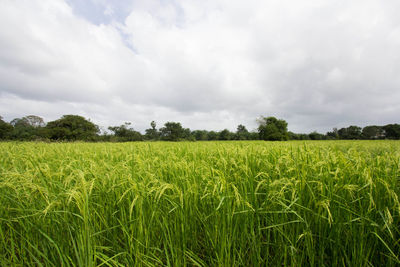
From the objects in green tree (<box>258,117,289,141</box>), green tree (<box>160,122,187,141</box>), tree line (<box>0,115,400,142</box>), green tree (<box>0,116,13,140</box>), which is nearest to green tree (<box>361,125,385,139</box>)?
tree line (<box>0,115,400,142</box>)

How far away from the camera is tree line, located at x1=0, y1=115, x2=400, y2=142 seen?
40278 mm

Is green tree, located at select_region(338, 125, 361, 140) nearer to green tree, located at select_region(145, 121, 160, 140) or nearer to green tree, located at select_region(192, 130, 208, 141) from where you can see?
green tree, located at select_region(192, 130, 208, 141)

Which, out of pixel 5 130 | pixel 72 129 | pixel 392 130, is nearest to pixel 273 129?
pixel 392 130

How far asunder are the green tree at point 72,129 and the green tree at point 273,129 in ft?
154

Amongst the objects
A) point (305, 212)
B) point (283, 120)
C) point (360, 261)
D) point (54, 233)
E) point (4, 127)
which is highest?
point (283, 120)

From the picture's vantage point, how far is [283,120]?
5216cm

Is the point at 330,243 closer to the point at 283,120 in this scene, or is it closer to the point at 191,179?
the point at 191,179

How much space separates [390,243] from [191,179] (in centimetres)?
192

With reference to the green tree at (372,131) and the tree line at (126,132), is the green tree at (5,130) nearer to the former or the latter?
the tree line at (126,132)

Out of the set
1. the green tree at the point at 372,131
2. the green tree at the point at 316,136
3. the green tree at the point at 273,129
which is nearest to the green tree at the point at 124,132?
the green tree at the point at 273,129

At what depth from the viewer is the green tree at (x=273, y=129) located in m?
47.3

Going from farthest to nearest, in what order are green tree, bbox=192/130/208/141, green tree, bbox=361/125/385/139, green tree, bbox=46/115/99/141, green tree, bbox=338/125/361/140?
green tree, bbox=192/130/208/141, green tree, bbox=338/125/361/140, green tree, bbox=361/125/385/139, green tree, bbox=46/115/99/141

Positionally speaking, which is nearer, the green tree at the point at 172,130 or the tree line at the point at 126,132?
the tree line at the point at 126,132

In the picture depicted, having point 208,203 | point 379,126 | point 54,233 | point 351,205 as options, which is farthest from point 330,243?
point 379,126
